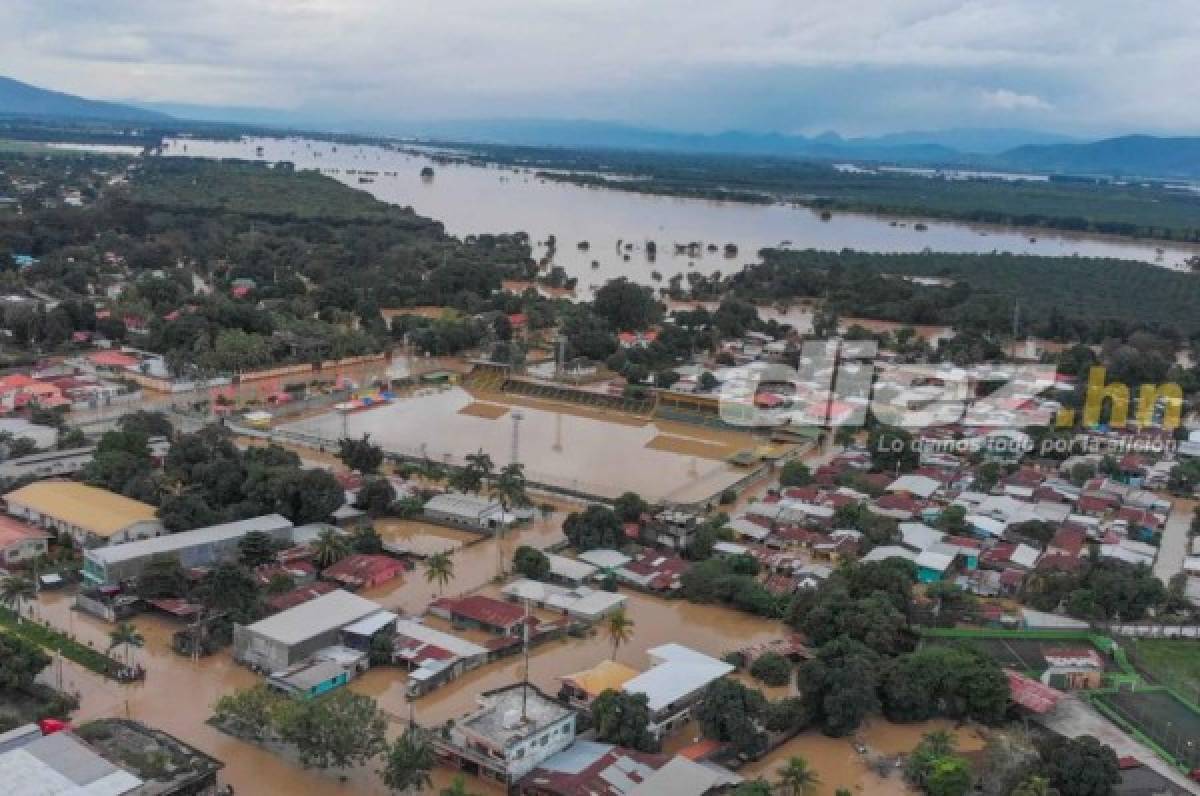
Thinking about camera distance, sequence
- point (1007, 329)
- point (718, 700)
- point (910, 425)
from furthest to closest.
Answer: point (1007, 329)
point (910, 425)
point (718, 700)

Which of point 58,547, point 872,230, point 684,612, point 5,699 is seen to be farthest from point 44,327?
point 872,230

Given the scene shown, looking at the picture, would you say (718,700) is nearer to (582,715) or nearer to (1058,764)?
(582,715)

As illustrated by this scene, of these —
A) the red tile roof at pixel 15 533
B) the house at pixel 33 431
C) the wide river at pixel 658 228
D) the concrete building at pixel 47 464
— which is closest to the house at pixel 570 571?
the red tile roof at pixel 15 533

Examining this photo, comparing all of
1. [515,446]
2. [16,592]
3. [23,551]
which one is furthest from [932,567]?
[23,551]

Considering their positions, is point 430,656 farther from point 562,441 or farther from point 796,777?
point 562,441

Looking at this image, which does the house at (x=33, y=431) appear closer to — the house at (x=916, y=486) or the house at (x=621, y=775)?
the house at (x=621, y=775)
